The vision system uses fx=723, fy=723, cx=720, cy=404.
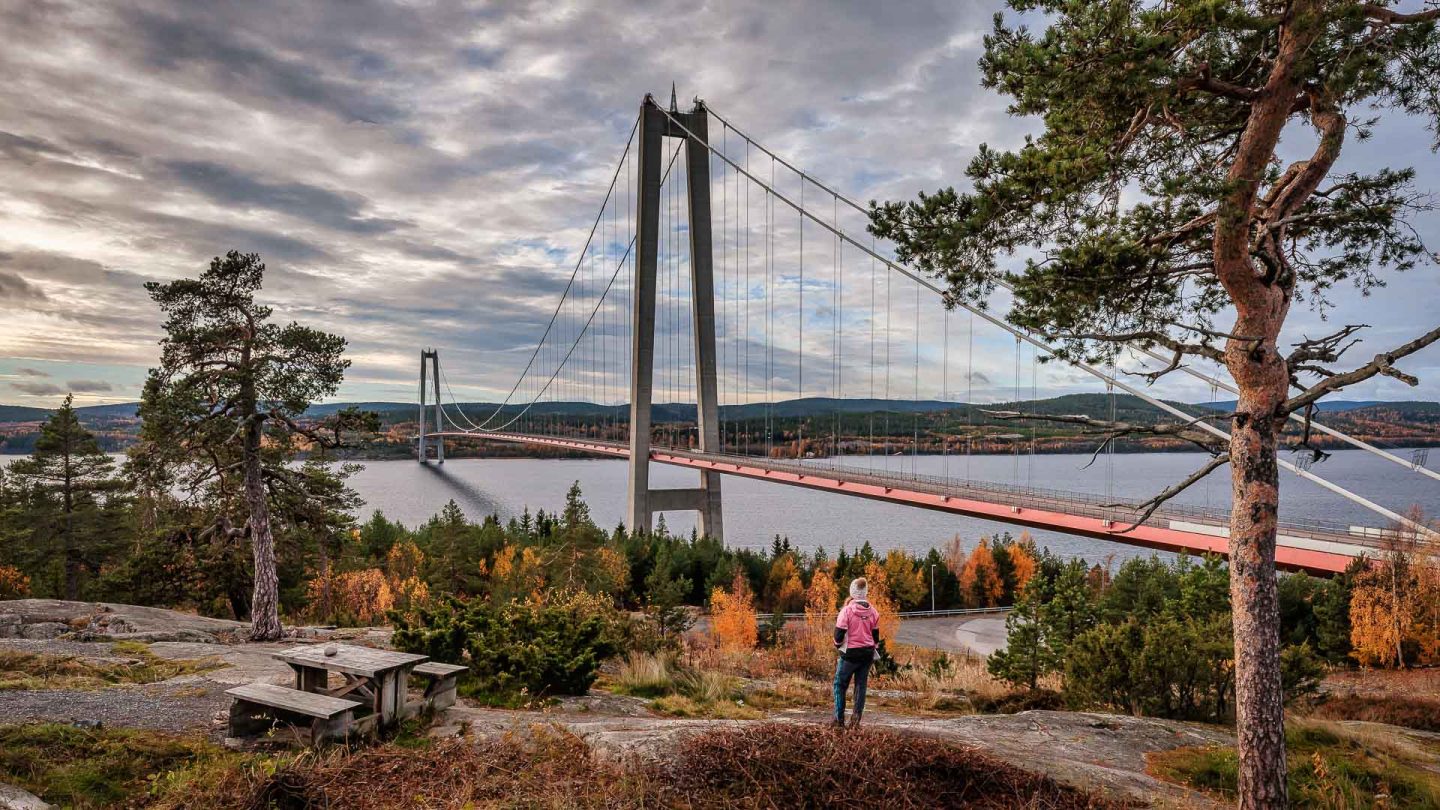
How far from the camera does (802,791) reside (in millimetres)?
4000

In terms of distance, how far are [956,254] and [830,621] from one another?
2226 centimetres

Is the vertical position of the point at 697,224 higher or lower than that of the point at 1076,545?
higher

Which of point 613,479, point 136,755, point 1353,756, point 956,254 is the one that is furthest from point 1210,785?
point 613,479

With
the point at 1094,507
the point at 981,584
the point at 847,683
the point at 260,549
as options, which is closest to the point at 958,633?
the point at 981,584

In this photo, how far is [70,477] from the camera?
77.4ft

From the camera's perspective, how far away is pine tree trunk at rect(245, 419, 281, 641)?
10164 millimetres

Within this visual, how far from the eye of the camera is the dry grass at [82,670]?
566 cm

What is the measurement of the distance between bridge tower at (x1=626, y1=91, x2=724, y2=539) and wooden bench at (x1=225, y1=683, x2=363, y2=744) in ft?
88.7

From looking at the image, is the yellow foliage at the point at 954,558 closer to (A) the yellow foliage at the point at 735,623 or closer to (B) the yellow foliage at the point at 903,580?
(B) the yellow foliage at the point at 903,580

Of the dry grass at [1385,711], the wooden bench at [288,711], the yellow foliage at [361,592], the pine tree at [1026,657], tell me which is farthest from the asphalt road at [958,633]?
the wooden bench at [288,711]

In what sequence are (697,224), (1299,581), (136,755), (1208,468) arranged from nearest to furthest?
1. (136,755)
2. (1208,468)
3. (1299,581)
4. (697,224)

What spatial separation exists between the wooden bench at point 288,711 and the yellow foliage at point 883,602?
21217mm

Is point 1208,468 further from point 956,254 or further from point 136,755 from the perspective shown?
point 136,755

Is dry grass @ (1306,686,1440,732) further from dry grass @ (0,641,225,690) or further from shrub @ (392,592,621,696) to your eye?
dry grass @ (0,641,225,690)
